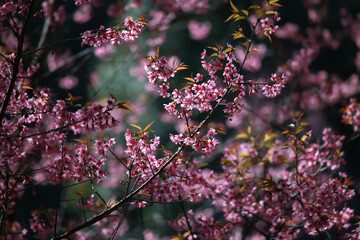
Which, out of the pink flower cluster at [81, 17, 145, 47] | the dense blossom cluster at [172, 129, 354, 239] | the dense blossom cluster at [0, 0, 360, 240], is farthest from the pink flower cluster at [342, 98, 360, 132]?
the pink flower cluster at [81, 17, 145, 47]

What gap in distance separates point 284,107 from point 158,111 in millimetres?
6535

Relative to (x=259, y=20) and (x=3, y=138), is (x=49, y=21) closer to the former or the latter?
(x=3, y=138)

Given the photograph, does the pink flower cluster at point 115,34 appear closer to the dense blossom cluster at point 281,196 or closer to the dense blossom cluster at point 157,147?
the dense blossom cluster at point 157,147

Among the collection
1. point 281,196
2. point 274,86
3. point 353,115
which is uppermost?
point 353,115

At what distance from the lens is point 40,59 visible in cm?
363

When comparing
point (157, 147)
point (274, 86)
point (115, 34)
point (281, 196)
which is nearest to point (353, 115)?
point (281, 196)

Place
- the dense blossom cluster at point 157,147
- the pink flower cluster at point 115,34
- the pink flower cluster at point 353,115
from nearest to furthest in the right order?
the dense blossom cluster at point 157,147 → the pink flower cluster at point 115,34 → the pink flower cluster at point 353,115

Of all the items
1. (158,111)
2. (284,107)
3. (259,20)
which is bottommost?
(259,20)

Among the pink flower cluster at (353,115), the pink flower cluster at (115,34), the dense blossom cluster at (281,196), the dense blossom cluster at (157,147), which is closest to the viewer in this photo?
the dense blossom cluster at (157,147)

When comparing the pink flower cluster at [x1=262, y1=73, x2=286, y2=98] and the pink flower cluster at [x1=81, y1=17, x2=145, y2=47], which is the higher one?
the pink flower cluster at [x1=81, y1=17, x2=145, y2=47]

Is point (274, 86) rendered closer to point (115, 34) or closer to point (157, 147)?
point (157, 147)

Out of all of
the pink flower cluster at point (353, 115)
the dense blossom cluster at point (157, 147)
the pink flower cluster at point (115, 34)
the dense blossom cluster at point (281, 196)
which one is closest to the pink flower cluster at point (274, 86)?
the dense blossom cluster at point (157, 147)

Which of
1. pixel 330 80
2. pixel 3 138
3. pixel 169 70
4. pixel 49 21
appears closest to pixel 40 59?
pixel 49 21

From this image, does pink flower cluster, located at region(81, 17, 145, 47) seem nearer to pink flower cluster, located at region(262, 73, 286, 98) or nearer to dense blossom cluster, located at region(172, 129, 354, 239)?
pink flower cluster, located at region(262, 73, 286, 98)
